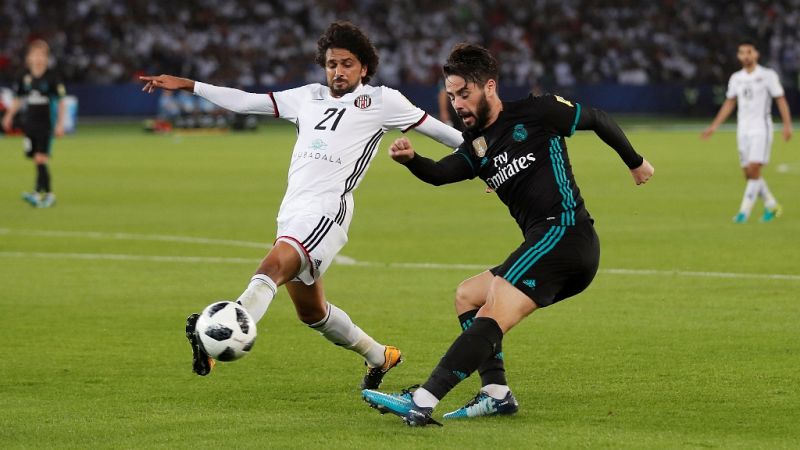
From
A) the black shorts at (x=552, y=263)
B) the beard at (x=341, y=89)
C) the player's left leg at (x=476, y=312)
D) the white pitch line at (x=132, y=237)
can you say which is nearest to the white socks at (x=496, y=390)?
the player's left leg at (x=476, y=312)

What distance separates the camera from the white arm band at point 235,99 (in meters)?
8.52

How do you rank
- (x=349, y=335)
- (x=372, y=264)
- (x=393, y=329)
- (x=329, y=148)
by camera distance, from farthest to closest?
(x=372, y=264) < (x=393, y=329) < (x=349, y=335) < (x=329, y=148)

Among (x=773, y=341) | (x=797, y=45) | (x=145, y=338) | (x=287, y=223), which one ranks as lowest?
(x=797, y=45)

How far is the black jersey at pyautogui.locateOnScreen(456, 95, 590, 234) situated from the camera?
7469 millimetres

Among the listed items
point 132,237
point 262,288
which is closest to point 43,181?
point 132,237

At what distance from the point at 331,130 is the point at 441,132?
665 mm

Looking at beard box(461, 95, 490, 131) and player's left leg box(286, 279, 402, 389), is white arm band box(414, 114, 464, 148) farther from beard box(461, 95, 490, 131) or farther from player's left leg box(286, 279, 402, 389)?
player's left leg box(286, 279, 402, 389)

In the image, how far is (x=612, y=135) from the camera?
772cm

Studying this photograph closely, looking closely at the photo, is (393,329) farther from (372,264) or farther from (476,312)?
(372,264)

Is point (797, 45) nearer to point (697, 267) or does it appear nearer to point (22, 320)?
point (697, 267)

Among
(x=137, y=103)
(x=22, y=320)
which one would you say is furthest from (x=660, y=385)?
(x=137, y=103)

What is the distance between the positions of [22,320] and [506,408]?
505 cm

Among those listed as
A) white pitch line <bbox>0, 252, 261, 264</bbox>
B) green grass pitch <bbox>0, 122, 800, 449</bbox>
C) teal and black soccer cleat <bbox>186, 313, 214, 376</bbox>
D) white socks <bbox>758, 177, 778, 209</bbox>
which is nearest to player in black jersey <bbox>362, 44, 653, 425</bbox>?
green grass pitch <bbox>0, 122, 800, 449</bbox>

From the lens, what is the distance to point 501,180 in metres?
7.53
